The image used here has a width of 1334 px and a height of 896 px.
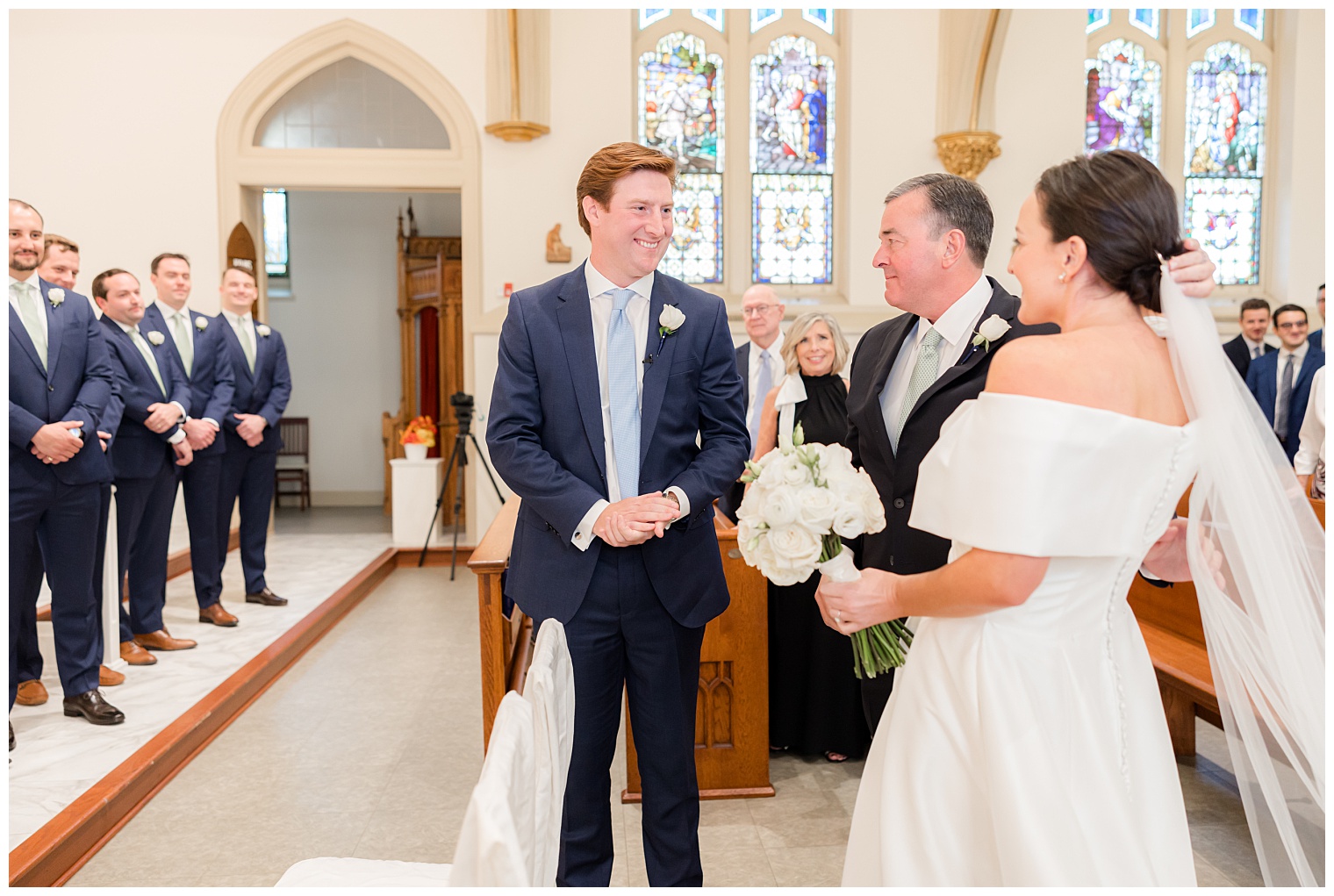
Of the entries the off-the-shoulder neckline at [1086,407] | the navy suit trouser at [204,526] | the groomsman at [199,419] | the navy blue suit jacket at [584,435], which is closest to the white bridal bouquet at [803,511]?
the off-the-shoulder neckline at [1086,407]

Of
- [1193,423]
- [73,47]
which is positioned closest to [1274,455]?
[1193,423]

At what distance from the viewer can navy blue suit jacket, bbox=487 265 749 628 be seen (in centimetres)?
210

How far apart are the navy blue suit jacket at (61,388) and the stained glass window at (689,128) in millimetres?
5244

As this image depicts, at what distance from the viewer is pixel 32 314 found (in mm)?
3668

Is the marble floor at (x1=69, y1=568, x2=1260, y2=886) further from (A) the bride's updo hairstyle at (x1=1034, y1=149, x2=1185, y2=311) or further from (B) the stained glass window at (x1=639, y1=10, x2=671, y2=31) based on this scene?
(B) the stained glass window at (x1=639, y1=10, x2=671, y2=31)

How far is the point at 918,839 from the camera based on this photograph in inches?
57.8

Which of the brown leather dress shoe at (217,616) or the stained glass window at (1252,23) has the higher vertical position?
the stained glass window at (1252,23)

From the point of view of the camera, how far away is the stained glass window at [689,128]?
27.9 ft

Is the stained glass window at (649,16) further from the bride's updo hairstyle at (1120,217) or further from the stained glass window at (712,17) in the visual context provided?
the bride's updo hairstyle at (1120,217)

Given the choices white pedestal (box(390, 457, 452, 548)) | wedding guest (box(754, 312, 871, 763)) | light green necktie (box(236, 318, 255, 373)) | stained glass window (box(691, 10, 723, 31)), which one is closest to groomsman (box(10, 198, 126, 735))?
light green necktie (box(236, 318, 255, 373))

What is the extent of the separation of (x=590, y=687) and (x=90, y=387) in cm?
274

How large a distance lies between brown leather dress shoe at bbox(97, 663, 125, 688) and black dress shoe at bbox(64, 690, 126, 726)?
0.45 m

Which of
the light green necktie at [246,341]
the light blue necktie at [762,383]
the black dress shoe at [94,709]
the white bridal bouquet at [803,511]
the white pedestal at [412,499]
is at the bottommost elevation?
the black dress shoe at [94,709]

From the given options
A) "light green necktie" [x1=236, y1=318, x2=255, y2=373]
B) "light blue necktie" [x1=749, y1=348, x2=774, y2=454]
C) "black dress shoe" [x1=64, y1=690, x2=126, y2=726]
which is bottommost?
"black dress shoe" [x1=64, y1=690, x2=126, y2=726]
